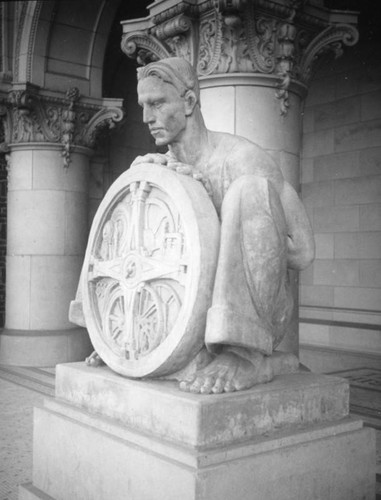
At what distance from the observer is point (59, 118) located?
8.47m

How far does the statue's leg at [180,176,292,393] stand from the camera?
253cm

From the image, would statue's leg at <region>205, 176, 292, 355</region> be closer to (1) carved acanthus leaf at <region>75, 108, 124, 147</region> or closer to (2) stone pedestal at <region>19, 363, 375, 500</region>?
(2) stone pedestal at <region>19, 363, 375, 500</region>

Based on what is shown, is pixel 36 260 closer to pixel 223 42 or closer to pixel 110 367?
pixel 223 42

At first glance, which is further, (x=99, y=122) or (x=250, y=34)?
(x=99, y=122)

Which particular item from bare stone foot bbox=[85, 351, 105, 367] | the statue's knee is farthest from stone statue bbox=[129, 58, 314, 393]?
bare stone foot bbox=[85, 351, 105, 367]

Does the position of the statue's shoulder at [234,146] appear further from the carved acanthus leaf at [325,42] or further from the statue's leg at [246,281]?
the carved acanthus leaf at [325,42]

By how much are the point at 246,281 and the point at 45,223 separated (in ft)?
20.3

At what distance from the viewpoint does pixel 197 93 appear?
2.97 metres

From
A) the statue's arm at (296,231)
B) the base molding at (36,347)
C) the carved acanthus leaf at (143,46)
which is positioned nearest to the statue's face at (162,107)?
the statue's arm at (296,231)

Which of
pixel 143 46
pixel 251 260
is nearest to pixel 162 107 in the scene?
pixel 251 260

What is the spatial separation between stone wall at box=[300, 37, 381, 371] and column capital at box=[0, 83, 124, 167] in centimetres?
301

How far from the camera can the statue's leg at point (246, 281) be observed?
253 centimetres

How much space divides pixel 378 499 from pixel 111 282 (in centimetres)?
181

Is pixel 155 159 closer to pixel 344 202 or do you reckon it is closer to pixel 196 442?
pixel 196 442
